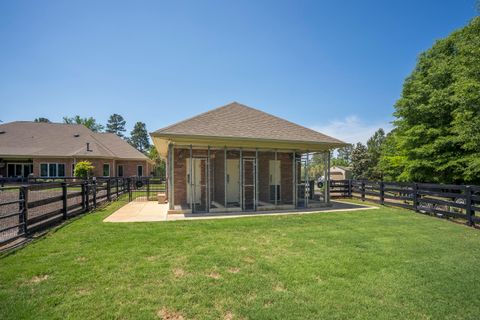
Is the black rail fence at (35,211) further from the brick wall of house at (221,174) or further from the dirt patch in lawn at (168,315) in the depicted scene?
the dirt patch in lawn at (168,315)

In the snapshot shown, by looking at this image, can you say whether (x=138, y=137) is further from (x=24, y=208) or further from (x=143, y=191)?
(x=24, y=208)

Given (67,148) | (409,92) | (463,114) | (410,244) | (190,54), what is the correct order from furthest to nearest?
(67,148)
(409,92)
(190,54)
(463,114)
(410,244)

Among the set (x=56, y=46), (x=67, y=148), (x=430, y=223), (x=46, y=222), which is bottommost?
(x=430, y=223)

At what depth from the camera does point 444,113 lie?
13891 millimetres

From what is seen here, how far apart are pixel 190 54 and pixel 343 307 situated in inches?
465

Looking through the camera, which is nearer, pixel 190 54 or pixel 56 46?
pixel 56 46

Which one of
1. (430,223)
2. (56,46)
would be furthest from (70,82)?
(430,223)

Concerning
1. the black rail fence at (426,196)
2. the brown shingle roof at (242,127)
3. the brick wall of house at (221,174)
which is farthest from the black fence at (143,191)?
the black rail fence at (426,196)

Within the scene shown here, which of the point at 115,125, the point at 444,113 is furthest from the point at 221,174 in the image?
the point at 115,125

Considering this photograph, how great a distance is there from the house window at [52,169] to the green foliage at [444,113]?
94.6 ft

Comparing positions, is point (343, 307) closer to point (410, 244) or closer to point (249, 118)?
point (410, 244)

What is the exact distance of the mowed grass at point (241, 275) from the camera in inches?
113

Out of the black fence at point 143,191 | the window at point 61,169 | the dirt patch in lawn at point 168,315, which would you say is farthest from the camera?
the window at point 61,169

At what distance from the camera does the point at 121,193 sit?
14.9 metres
